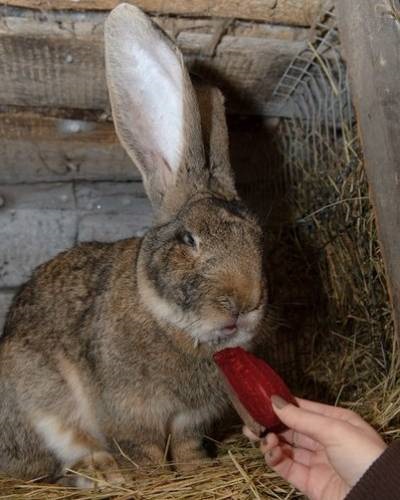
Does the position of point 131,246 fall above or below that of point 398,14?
below

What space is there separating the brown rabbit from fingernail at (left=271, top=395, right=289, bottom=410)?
229mm

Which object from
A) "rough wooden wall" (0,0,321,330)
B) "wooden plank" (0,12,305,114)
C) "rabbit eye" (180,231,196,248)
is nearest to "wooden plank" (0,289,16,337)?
"rough wooden wall" (0,0,321,330)

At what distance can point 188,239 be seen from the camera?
2.16m

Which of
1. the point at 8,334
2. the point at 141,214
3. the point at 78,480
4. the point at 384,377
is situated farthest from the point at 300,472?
the point at 141,214

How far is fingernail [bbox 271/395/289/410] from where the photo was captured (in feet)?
6.05

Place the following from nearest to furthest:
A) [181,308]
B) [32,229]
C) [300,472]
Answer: [300,472] < [181,308] < [32,229]

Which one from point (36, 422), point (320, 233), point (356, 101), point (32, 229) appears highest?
point (356, 101)

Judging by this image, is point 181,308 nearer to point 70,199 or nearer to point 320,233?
point 320,233

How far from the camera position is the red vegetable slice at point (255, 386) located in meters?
1.96

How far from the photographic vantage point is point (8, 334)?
2.64 meters

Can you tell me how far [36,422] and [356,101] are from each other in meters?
1.39

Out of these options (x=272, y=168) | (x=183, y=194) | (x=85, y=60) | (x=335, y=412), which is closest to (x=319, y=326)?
(x=272, y=168)

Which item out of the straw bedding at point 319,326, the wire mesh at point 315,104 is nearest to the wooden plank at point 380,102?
the wire mesh at point 315,104

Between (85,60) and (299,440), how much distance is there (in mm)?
1339
